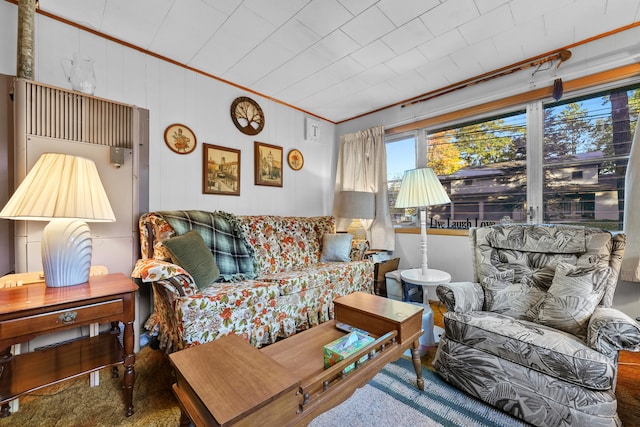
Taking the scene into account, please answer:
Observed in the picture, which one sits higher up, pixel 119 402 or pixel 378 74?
pixel 378 74

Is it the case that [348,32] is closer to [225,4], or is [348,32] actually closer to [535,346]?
[225,4]

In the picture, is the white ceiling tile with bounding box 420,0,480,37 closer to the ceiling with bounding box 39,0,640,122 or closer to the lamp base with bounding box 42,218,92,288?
the ceiling with bounding box 39,0,640,122

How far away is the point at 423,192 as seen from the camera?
7.12ft

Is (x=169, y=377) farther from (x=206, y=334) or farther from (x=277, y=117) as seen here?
(x=277, y=117)

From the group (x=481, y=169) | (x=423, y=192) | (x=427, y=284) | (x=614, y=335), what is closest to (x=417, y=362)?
(x=427, y=284)

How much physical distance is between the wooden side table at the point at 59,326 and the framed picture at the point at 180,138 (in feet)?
4.62

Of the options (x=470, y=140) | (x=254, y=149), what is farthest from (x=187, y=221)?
(x=470, y=140)

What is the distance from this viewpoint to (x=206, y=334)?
1749mm

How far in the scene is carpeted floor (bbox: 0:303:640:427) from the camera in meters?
1.31

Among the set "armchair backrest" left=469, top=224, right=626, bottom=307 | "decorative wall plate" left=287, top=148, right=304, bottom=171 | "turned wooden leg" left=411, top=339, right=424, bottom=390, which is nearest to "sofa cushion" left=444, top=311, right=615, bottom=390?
"turned wooden leg" left=411, top=339, right=424, bottom=390

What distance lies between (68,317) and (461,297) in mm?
2086

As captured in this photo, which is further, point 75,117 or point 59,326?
point 75,117

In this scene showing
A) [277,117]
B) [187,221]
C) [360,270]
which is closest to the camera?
[187,221]

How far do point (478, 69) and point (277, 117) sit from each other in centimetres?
221
